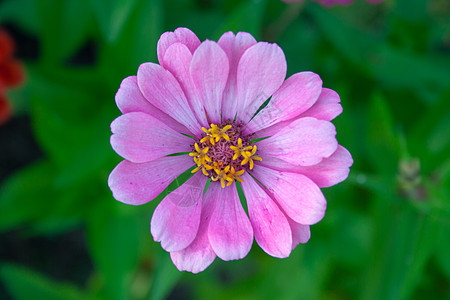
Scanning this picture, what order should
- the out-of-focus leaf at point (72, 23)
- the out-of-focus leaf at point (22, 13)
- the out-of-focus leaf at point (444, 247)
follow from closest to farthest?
the out-of-focus leaf at point (444, 247), the out-of-focus leaf at point (72, 23), the out-of-focus leaf at point (22, 13)

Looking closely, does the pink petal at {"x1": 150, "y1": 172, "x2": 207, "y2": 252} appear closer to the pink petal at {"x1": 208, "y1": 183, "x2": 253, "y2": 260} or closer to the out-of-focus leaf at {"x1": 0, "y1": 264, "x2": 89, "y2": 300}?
the pink petal at {"x1": 208, "y1": 183, "x2": 253, "y2": 260}

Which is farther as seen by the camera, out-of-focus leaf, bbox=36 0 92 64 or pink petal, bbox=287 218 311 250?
out-of-focus leaf, bbox=36 0 92 64

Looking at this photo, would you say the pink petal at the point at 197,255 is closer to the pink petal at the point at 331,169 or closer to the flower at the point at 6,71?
the pink petal at the point at 331,169

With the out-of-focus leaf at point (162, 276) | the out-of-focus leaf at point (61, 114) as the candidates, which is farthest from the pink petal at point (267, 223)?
the out-of-focus leaf at point (61, 114)

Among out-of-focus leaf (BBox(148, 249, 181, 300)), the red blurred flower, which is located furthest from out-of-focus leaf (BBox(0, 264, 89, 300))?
out-of-focus leaf (BBox(148, 249, 181, 300))

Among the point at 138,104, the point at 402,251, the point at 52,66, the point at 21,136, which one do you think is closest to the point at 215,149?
the point at 138,104

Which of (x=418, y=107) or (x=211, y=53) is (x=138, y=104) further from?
(x=418, y=107)
